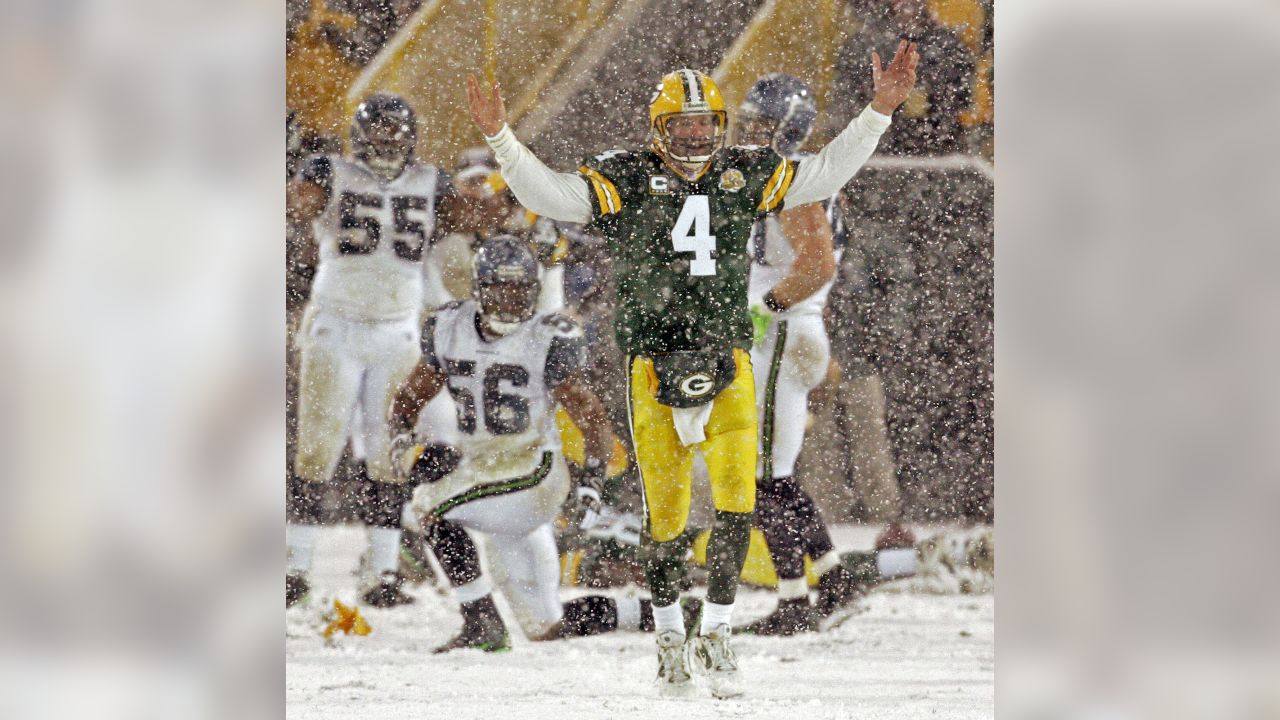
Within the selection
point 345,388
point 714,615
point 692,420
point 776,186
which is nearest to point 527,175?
point 776,186

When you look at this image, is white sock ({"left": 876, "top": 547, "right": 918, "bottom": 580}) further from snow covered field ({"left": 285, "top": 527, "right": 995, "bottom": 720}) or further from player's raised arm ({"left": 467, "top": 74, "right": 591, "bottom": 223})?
player's raised arm ({"left": 467, "top": 74, "right": 591, "bottom": 223})

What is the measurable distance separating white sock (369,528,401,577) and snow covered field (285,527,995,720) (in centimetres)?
4

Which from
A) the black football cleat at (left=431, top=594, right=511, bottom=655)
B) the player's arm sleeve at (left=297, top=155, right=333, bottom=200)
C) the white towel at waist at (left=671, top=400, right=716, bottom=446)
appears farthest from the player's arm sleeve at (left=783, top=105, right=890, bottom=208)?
the black football cleat at (left=431, top=594, right=511, bottom=655)

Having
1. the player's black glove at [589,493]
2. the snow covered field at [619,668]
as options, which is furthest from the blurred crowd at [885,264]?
the snow covered field at [619,668]

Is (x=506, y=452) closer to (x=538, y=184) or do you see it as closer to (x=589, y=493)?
(x=589, y=493)

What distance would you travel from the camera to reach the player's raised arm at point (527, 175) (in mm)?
3678

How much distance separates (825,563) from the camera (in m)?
4.36

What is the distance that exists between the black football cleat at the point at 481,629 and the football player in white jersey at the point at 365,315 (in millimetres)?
201

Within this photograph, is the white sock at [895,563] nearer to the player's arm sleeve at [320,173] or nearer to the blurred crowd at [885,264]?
the blurred crowd at [885,264]
